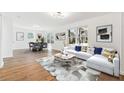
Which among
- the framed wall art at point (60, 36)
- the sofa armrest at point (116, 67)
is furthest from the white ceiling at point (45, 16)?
the sofa armrest at point (116, 67)

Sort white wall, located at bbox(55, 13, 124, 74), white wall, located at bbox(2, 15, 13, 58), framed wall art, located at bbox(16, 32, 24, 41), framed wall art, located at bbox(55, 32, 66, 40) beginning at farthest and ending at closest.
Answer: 1. framed wall art, located at bbox(16, 32, 24, 41)
2. framed wall art, located at bbox(55, 32, 66, 40)
3. white wall, located at bbox(2, 15, 13, 58)
4. white wall, located at bbox(55, 13, 124, 74)

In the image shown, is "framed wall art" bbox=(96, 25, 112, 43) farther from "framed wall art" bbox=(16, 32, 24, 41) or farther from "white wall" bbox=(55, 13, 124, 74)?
"framed wall art" bbox=(16, 32, 24, 41)

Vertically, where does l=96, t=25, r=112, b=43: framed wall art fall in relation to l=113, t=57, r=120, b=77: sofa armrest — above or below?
above

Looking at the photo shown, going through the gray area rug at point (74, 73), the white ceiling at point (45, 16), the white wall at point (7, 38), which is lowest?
the gray area rug at point (74, 73)

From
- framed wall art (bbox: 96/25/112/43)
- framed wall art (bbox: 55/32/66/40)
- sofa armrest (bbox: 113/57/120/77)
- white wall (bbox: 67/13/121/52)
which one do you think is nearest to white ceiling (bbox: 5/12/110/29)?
white wall (bbox: 67/13/121/52)

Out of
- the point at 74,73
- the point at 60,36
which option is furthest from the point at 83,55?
the point at 60,36

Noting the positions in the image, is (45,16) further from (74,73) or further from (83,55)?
(74,73)

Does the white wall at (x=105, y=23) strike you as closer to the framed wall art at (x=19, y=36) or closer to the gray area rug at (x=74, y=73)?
the gray area rug at (x=74, y=73)

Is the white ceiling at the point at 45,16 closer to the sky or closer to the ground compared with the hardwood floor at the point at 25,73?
closer to the sky

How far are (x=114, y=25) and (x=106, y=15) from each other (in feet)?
2.21

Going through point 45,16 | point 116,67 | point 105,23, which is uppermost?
point 45,16

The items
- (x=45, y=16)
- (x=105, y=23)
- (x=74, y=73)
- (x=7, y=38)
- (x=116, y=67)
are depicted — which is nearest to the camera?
(x=116, y=67)

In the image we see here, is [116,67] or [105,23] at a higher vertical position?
[105,23]
